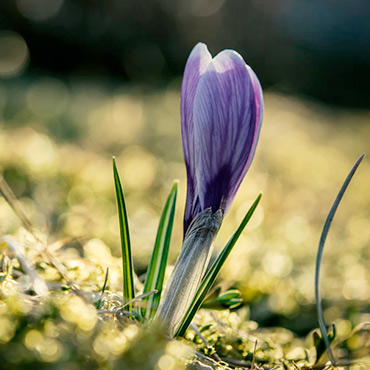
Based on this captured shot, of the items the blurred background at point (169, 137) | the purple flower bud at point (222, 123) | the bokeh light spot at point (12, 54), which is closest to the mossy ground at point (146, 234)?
the blurred background at point (169, 137)

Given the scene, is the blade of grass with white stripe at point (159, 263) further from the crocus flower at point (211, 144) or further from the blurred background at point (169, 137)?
the blurred background at point (169, 137)

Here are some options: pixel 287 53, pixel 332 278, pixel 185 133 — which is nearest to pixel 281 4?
pixel 287 53

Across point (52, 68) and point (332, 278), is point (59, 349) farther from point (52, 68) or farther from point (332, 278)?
point (52, 68)

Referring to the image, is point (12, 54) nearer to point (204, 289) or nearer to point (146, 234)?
point (146, 234)

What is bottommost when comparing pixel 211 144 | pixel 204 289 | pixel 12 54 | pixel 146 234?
pixel 12 54

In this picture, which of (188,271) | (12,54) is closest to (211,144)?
(188,271)
